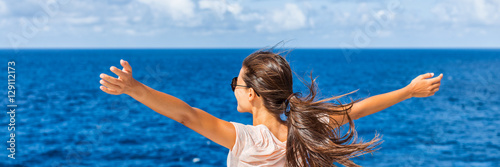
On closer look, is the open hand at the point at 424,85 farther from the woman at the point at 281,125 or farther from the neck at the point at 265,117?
the neck at the point at 265,117

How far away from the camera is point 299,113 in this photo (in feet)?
9.89

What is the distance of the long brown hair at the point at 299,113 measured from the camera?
9.50ft

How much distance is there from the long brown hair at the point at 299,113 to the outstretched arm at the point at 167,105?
0.39 m

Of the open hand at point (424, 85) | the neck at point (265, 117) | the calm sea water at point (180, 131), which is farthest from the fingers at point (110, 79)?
the calm sea water at point (180, 131)

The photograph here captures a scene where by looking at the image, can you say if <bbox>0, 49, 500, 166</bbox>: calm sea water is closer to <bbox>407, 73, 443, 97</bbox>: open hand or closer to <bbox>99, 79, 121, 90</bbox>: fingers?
<bbox>407, 73, 443, 97</bbox>: open hand

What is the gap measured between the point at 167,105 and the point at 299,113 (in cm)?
96

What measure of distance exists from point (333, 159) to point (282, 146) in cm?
39

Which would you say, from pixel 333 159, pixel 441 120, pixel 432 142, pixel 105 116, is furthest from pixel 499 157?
pixel 105 116

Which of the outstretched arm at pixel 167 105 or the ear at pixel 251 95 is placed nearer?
the outstretched arm at pixel 167 105

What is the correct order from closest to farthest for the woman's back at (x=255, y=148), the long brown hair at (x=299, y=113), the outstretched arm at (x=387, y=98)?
the woman's back at (x=255, y=148)
the long brown hair at (x=299, y=113)
the outstretched arm at (x=387, y=98)

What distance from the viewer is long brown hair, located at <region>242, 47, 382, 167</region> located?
2895 mm

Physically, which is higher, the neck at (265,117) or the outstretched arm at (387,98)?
the outstretched arm at (387,98)

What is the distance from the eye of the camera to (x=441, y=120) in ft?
118

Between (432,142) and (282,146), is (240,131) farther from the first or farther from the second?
(432,142)
